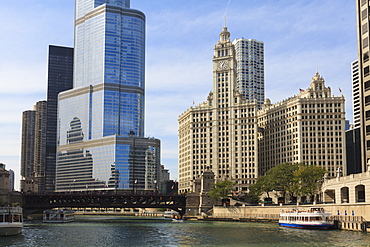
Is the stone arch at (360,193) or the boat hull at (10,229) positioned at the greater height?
the stone arch at (360,193)

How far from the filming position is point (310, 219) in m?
132

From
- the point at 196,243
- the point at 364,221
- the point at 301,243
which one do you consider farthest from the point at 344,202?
the point at 196,243

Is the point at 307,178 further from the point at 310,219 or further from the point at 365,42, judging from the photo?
the point at 365,42

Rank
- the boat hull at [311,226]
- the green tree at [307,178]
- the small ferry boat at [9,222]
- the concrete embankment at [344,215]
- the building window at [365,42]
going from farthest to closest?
the green tree at [307,178], the building window at [365,42], the boat hull at [311,226], the small ferry boat at [9,222], the concrete embankment at [344,215]

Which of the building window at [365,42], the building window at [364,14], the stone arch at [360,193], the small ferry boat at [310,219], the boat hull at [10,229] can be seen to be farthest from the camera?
the building window at [364,14]

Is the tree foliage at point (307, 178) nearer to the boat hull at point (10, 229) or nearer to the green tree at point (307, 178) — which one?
the green tree at point (307, 178)

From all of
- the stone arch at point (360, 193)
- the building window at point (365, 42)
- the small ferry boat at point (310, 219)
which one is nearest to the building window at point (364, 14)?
the building window at point (365, 42)

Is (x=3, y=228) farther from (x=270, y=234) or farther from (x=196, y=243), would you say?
(x=270, y=234)

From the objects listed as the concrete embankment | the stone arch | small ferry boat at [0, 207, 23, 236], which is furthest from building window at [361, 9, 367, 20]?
small ferry boat at [0, 207, 23, 236]

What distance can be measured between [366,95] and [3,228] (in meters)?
96.9

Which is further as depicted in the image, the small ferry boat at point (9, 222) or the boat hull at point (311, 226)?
the boat hull at point (311, 226)

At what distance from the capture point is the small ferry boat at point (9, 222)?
118 meters

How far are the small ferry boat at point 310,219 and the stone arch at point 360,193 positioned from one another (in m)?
8.87

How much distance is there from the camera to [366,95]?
13750cm
